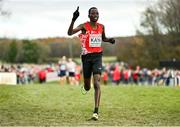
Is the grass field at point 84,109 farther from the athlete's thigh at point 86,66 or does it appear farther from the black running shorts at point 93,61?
the black running shorts at point 93,61

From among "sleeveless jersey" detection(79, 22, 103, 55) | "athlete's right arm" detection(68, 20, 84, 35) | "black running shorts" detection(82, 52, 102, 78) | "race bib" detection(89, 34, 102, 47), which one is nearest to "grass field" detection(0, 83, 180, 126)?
"black running shorts" detection(82, 52, 102, 78)

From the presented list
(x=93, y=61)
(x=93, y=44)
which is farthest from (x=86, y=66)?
(x=93, y=44)

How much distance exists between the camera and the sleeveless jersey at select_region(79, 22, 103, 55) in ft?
41.5

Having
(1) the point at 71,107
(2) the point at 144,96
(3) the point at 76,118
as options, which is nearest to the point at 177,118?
(3) the point at 76,118

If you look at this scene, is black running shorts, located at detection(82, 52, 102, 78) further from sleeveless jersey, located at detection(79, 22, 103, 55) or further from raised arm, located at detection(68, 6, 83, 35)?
raised arm, located at detection(68, 6, 83, 35)

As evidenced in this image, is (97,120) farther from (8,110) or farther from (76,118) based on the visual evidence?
(8,110)

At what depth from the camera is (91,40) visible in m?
12.6

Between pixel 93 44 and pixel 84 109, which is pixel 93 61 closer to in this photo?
pixel 93 44

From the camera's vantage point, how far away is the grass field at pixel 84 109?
1166 cm

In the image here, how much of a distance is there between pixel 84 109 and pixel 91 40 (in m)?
2.36

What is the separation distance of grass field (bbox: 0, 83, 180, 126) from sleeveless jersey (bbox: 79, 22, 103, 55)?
147 centimetres

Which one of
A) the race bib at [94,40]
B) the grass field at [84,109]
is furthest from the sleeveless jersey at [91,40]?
the grass field at [84,109]

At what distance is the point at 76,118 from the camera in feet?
40.6

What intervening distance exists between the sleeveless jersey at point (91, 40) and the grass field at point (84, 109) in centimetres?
147
